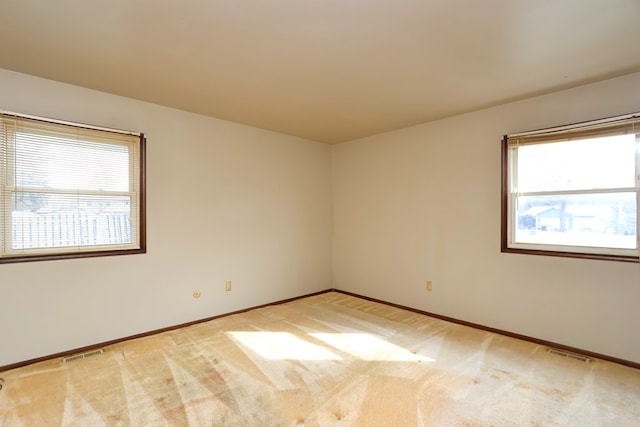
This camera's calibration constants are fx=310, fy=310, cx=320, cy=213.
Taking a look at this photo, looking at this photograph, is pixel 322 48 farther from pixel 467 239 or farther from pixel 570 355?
pixel 570 355

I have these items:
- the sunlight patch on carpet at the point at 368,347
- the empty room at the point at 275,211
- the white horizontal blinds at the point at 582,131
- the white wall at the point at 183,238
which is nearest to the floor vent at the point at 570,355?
the empty room at the point at 275,211

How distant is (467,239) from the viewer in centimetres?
366

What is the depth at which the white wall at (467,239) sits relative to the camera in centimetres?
277

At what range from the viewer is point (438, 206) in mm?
3906

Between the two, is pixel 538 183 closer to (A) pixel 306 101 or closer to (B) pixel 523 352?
(B) pixel 523 352

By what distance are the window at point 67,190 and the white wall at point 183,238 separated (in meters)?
0.11

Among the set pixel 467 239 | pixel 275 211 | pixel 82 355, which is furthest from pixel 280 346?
pixel 467 239

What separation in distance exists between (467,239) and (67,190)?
4.18 metres

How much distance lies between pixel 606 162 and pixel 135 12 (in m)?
3.86

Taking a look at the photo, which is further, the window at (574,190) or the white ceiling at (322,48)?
the window at (574,190)

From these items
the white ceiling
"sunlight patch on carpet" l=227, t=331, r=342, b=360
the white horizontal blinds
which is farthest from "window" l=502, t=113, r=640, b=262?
"sunlight patch on carpet" l=227, t=331, r=342, b=360

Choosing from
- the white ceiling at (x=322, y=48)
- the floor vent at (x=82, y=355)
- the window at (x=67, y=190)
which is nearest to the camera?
the white ceiling at (x=322, y=48)

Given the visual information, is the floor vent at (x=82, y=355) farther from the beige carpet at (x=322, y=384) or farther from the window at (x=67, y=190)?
the window at (x=67, y=190)

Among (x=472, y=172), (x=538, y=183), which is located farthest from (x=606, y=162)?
(x=472, y=172)
